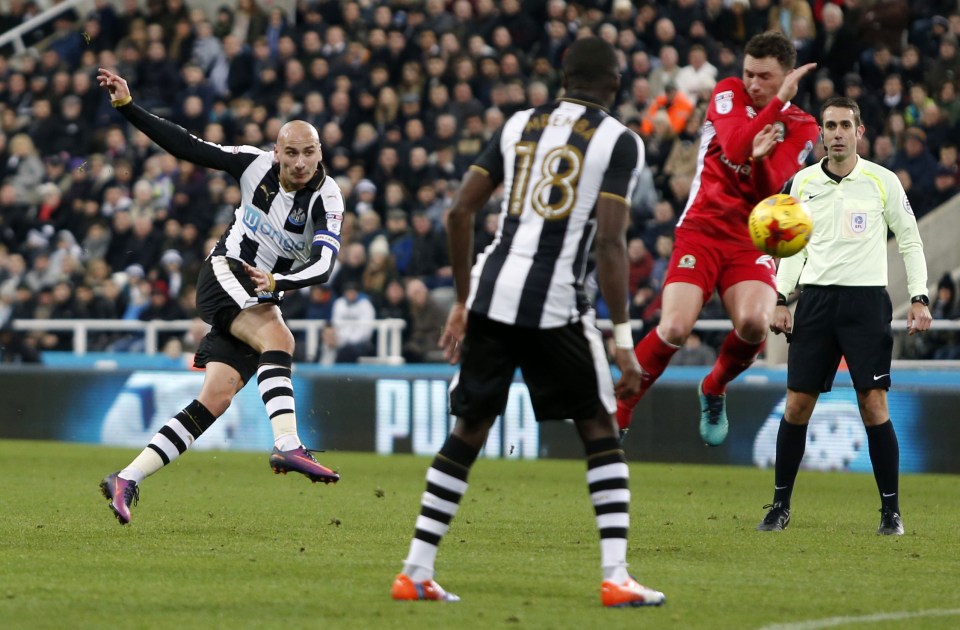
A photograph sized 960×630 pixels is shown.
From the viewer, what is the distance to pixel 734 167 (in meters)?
8.52

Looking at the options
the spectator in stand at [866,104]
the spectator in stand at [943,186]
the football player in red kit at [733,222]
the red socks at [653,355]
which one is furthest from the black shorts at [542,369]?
the spectator in stand at [866,104]

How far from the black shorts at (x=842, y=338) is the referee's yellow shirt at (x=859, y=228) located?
0.28 feet

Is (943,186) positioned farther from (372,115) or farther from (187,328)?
(187,328)

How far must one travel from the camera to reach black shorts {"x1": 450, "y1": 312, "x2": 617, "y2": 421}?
18.9ft

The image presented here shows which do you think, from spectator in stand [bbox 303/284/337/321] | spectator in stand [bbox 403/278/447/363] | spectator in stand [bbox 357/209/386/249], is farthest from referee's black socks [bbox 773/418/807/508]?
spectator in stand [bbox 357/209/386/249]

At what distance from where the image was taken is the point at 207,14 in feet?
82.0

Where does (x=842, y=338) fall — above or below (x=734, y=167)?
below

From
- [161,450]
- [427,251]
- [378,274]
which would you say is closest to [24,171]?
[378,274]

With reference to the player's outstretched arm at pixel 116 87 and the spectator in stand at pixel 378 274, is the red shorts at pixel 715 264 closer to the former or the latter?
the player's outstretched arm at pixel 116 87

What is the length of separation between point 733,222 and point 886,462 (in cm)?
158

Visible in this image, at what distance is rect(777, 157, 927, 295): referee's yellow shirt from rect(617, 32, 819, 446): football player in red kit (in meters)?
0.29

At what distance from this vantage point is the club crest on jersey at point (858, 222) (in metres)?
8.67

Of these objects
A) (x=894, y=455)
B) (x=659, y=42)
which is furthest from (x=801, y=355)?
(x=659, y=42)

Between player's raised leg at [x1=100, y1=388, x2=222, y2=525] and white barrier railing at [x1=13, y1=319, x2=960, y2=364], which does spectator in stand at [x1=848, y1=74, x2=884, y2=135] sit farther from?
player's raised leg at [x1=100, y1=388, x2=222, y2=525]
